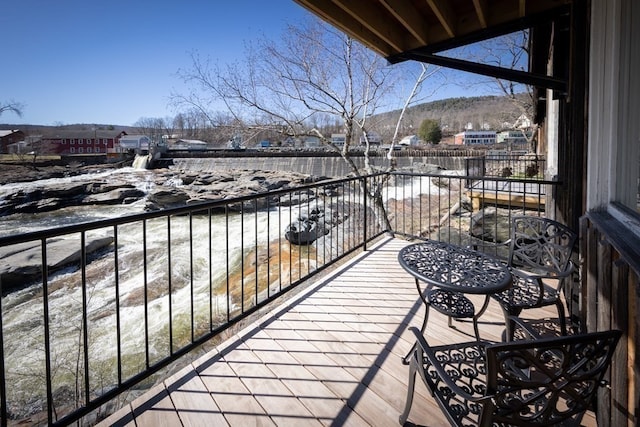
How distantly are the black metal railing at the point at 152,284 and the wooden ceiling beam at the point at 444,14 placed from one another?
58.4 inches

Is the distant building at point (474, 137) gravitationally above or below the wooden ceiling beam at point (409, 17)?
above

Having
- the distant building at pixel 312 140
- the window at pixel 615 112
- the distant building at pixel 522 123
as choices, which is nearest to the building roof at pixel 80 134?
the distant building at pixel 312 140

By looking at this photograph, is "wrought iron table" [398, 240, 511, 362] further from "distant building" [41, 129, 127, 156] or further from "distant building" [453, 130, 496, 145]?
"distant building" [453, 130, 496, 145]

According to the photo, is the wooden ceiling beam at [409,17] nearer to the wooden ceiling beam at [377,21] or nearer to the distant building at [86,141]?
the wooden ceiling beam at [377,21]

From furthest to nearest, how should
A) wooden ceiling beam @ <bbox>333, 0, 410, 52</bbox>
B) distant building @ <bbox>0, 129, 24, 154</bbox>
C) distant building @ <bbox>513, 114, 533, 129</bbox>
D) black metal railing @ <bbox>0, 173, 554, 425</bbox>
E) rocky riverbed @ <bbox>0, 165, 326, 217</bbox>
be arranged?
distant building @ <bbox>0, 129, 24, 154</bbox>
rocky riverbed @ <bbox>0, 165, 326, 217</bbox>
distant building @ <bbox>513, 114, 533, 129</bbox>
black metal railing @ <bbox>0, 173, 554, 425</bbox>
wooden ceiling beam @ <bbox>333, 0, 410, 52</bbox>

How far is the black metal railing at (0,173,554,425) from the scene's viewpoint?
256 centimetres

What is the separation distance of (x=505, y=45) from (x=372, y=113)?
20.9 feet

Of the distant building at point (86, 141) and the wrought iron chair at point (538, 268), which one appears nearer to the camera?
the wrought iron chair at point (538, 268)

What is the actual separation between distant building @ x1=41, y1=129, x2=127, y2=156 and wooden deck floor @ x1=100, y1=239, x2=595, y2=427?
56694mm

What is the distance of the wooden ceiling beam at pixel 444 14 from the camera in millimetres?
2385

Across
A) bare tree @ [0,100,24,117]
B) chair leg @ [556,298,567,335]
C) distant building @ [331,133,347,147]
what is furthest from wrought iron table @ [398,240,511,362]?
bare tree @ [0,100,24,117]

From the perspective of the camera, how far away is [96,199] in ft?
60.8

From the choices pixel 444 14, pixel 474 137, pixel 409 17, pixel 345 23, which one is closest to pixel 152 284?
pixel 345 23

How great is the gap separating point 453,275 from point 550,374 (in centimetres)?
90
